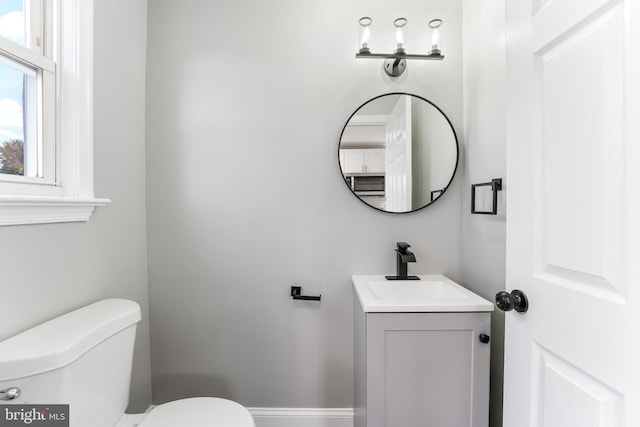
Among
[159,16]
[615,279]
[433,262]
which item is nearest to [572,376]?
[615,279]

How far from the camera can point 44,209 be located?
0.98 meters

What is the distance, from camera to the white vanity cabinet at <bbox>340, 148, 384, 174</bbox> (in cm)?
157

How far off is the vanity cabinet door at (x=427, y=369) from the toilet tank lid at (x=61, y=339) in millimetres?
878

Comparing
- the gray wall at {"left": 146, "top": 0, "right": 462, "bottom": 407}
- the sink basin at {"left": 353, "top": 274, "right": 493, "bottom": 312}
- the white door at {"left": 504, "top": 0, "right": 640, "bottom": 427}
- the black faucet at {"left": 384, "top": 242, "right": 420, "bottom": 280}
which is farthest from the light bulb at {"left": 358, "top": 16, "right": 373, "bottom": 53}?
the sink basin at {"left": 353, "top": 274, "right": 493, "bottom": 312}

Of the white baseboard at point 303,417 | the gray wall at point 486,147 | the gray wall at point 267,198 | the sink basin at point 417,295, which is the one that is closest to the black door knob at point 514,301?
the sink basin at point 417,295

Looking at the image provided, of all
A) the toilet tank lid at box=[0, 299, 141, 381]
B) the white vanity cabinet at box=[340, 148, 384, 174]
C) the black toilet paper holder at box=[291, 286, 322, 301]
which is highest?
the white vanity cabinet at box=[340, 148, 384, 174]

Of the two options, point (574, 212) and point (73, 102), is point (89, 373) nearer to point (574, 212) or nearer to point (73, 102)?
point (73, 102)

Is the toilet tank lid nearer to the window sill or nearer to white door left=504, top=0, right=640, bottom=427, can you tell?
the window sill

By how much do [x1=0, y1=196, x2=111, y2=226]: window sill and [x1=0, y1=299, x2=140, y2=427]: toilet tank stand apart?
332 millimetres

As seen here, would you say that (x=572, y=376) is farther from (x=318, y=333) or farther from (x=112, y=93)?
(x=112, y=93)

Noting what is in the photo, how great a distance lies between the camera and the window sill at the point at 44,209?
863 millimetres

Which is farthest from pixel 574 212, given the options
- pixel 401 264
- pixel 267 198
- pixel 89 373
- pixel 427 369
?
pixel 89 373

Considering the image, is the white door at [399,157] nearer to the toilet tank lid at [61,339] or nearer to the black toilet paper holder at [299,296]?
the black toilet paper holder at [299,296]

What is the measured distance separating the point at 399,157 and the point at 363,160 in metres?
0.18
